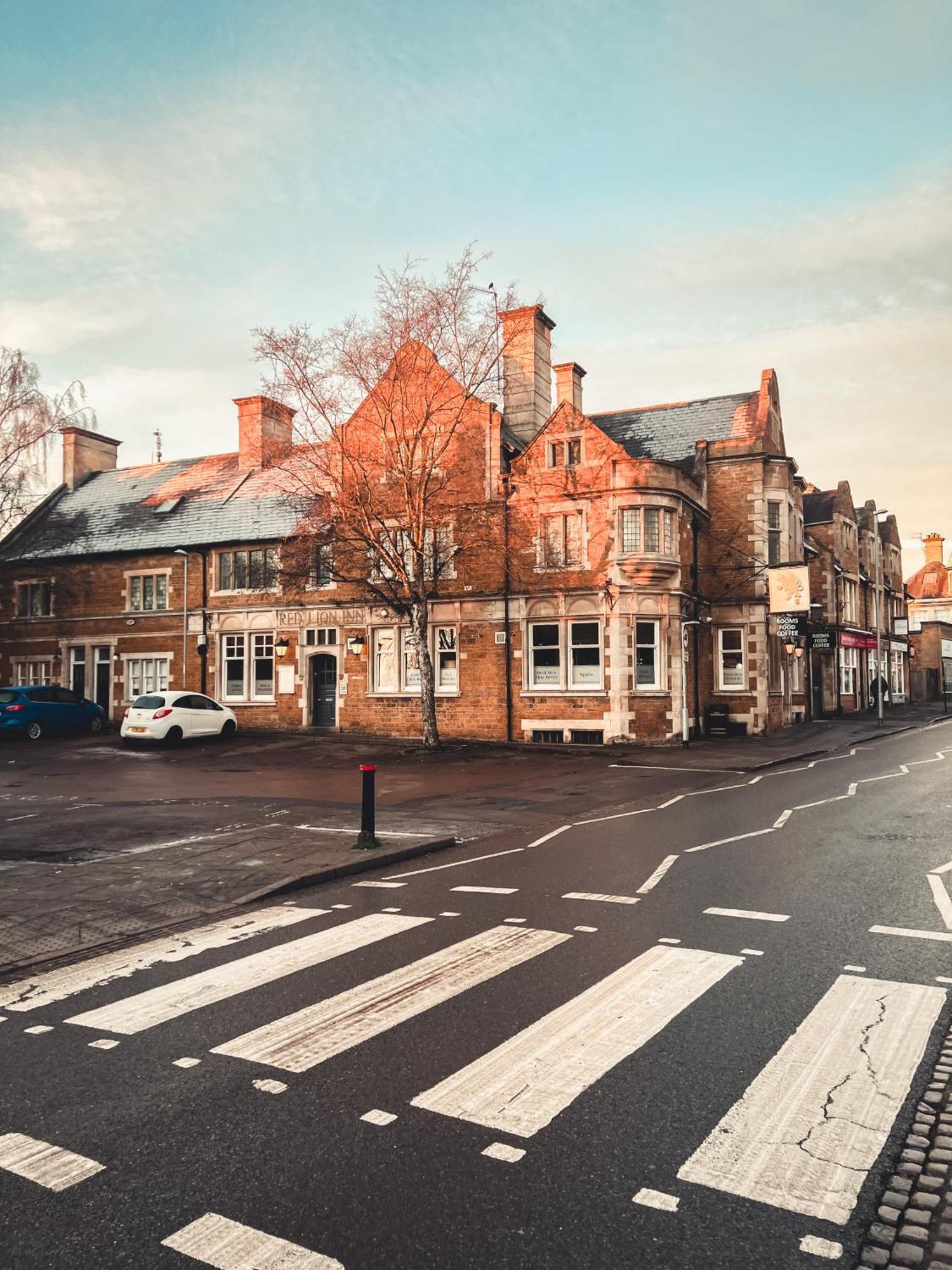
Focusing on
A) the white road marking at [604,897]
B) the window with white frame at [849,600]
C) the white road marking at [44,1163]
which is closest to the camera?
the white road marking at [44,1163]

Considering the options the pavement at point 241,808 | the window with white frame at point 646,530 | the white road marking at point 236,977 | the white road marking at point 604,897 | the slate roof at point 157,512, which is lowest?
the pavement at point 241,808

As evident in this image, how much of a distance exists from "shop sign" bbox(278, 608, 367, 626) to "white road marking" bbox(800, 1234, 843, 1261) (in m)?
29.3

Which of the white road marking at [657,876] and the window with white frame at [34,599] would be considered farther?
the window with white frame at [34,599]

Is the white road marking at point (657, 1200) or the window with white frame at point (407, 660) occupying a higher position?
the window with white frame at point (407, 660)

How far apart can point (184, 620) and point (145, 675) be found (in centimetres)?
309

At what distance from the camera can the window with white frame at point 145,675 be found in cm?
3556

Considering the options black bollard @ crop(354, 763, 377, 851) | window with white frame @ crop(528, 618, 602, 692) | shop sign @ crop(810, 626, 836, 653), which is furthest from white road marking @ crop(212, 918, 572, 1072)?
shop sign @ crop(810, 626, 836, 653)

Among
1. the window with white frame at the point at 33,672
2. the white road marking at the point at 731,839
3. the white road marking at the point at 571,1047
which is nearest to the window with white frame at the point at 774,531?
the white road marking at the point at 731,839

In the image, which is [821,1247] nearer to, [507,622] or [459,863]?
[459,863]

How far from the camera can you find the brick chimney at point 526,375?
32.3 metres

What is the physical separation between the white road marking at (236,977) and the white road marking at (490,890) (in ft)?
3.41

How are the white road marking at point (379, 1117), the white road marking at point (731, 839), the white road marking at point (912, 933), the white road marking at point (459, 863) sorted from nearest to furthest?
1. the white road marking at point (379, 1117)
2. the white road marking at point (912, 933)
3. the white road marking at point (459, 863)
4. the white road marking at point (731, 839)

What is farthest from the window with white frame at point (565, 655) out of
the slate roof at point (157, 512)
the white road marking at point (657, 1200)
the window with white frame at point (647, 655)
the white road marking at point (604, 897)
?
the white road marking at point (657, 1200)

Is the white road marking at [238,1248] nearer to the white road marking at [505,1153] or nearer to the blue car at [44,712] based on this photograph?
the white road marking at [505,1153]
